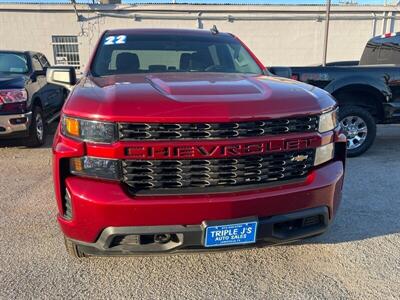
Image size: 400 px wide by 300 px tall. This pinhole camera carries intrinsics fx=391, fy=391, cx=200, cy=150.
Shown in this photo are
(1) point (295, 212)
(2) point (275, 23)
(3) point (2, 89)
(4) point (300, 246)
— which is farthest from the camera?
(2) point (275, 23)

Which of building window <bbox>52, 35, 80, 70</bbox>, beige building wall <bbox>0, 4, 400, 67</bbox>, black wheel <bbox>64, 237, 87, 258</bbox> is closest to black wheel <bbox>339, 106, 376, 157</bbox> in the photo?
black wheel <bbox>64, 237, 87, 258</bbox>

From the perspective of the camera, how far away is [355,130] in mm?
5781

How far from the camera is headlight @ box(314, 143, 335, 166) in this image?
8.57 ft

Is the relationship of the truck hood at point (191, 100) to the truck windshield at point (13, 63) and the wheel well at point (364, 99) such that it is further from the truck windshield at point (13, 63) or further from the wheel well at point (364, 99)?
the truck windshield at point (13, 63)

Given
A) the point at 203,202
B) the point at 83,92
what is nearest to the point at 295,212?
the point at 203,202

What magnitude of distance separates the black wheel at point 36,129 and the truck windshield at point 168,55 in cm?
275

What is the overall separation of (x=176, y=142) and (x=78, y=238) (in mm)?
850

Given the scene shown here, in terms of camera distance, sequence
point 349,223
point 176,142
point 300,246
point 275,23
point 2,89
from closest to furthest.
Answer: point 176,142, point 300,246, point 349,223, point 2,89, point 275,23

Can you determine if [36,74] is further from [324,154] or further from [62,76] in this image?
[324,154]

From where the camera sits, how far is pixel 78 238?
7.82 ft

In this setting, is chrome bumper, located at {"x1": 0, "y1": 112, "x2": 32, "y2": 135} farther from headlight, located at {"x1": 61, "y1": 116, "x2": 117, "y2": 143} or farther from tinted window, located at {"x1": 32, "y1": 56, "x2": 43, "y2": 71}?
headlight, located at {"x1": 61, "y1": 116, "x2": 117, "y2": 143}

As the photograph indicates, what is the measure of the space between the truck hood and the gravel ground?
1.18m

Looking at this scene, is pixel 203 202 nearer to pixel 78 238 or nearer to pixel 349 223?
pixel 78 238

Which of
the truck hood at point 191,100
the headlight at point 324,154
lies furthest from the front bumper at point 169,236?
the truck hood at point 191,100
